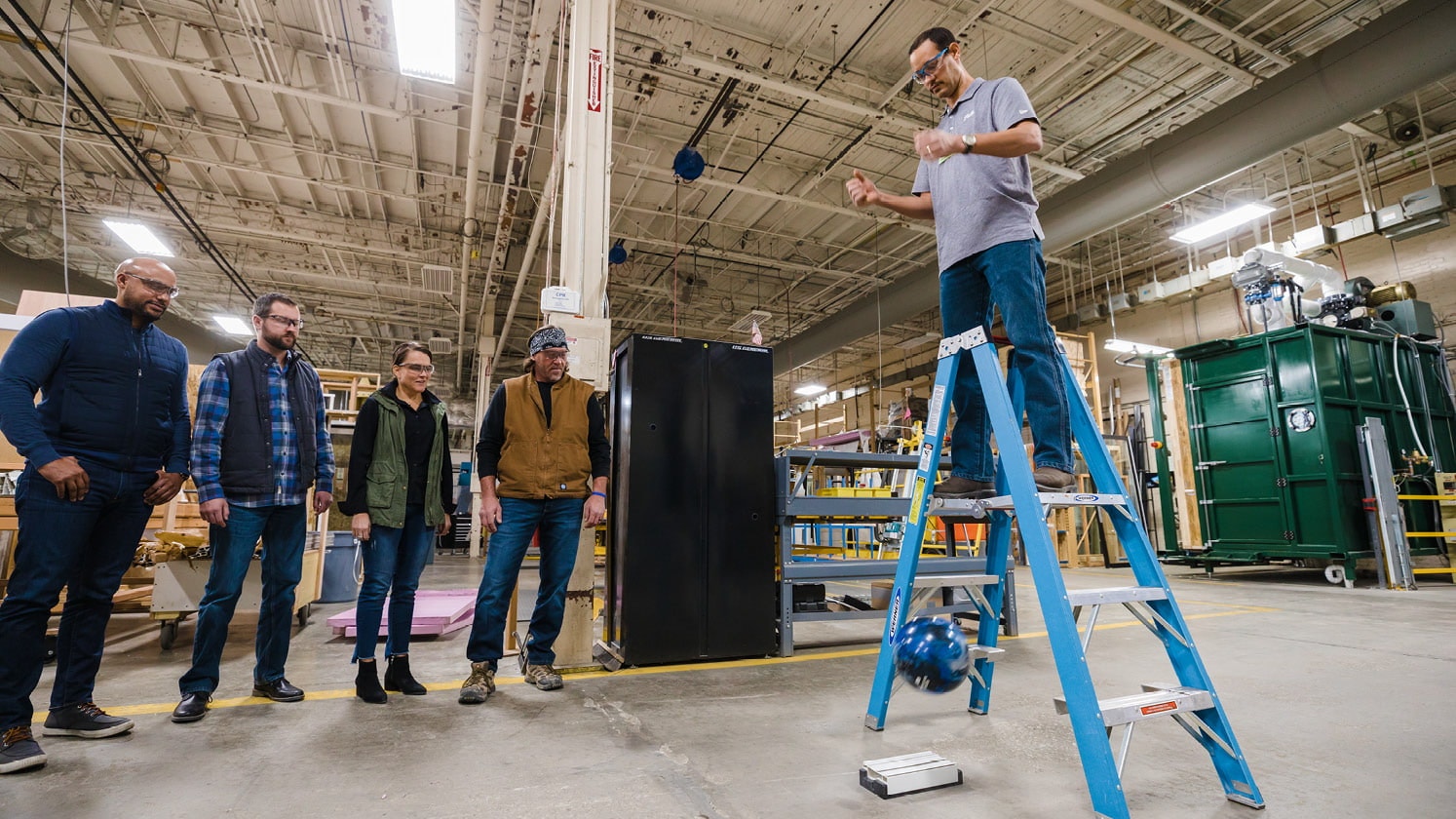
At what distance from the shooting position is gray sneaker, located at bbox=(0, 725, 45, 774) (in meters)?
2.11

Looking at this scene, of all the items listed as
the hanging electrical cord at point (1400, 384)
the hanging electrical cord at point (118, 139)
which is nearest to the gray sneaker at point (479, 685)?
the hanging electrical cord at point (118, 139)

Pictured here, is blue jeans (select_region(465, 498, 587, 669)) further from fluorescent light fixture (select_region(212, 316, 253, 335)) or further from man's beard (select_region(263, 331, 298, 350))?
fluorescent light fixture (select_region(212, 316, 253, 335))

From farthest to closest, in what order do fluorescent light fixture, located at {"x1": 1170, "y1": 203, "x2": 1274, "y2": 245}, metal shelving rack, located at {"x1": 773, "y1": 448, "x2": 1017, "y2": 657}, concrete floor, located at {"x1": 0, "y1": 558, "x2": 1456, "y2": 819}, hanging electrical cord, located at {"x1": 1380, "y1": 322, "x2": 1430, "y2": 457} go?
fluorescent light fixture, located at {"x1": 1170, "y1": 203, "x2": 1274, "y2": 245}, hanging electrical cord, located at {"x1": 1380, "y1": 322, "x2": 1430, "y2": 457}, metal shelving rack, located at {"x1": 773, "y1": 448, "x2": 1017, "y2": 657}, concrete floor, located at {"x1": 0, "y1": 558, "x2": 1456, "y2": 819}

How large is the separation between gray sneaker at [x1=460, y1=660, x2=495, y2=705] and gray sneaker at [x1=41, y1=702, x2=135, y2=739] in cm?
122

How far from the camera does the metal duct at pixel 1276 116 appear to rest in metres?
6.11

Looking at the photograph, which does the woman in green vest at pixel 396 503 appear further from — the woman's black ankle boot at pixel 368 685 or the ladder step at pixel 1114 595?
the ladder step at pixel 1114 595

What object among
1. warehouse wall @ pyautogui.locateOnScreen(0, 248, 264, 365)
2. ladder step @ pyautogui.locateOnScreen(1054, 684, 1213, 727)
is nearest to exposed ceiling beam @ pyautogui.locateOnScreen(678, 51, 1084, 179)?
warehouse wall @ pyautogui.locateOnScreen(0, 248, 264, 365)

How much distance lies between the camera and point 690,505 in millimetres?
3934

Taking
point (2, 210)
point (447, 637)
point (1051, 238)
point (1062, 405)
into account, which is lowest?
point (447, 637)

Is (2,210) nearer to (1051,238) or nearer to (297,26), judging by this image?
(297,26)

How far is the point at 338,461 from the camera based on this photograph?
8625mm

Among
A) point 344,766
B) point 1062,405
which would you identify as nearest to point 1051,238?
point 1062,405

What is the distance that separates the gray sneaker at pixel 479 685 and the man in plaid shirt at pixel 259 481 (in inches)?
31.6

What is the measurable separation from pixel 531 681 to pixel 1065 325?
51.2ft
